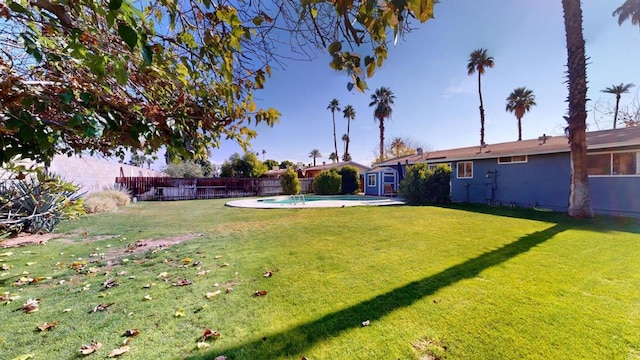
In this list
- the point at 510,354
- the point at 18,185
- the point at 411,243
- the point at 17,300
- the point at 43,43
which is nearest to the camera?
the point at 43,43

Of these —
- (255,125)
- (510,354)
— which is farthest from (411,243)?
(255,125)

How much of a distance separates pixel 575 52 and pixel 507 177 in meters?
6.63

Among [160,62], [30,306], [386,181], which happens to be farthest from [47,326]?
[386,181]

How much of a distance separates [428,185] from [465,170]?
3.52 metres

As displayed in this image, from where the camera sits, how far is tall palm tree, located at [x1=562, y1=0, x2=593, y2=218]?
390 inches

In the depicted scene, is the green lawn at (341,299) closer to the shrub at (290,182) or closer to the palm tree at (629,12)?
the shrub at (290,182)

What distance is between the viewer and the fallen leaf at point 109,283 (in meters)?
3.91

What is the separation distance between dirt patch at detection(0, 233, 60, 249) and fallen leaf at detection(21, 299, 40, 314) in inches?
164

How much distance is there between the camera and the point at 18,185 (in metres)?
7.15

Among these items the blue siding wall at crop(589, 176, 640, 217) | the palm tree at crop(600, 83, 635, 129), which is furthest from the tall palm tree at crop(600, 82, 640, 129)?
the blue siding wall at crop(589, 176, 640, 217)

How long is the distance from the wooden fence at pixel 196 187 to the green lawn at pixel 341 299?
53.7 ft

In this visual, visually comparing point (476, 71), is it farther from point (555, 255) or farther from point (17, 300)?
point (17, 300)

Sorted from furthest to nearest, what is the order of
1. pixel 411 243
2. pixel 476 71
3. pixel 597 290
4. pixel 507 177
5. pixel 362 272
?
pixel 476 71, pixel 507 177, pixel 411 243, pixel 362 272, pixel 597 290

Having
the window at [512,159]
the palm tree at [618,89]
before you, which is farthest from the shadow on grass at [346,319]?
the palm tree at [618,89]
